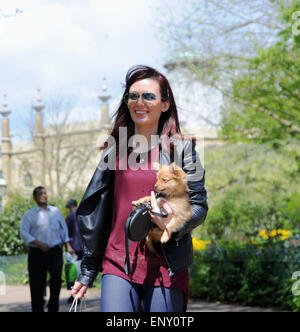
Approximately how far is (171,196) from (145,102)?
0.60 m

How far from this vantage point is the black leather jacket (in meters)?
2.90

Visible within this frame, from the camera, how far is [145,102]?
10.5ft

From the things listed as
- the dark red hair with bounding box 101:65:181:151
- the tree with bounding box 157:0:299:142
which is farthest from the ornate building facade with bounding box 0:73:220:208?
the dark red hair with bounding box 101:65:181:151

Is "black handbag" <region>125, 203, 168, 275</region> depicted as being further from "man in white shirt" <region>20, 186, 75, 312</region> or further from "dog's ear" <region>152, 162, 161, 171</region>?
"man in white shirt" <region>20, 186, 75, 312</region>


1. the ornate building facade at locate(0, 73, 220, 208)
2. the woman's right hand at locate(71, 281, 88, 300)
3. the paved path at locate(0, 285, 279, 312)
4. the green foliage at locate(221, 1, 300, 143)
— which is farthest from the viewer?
the ornate building facade at locate(0, 73, 220, 208)

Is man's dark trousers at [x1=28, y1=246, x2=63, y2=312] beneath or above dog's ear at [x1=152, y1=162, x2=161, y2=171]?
beneath

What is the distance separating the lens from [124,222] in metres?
3.03

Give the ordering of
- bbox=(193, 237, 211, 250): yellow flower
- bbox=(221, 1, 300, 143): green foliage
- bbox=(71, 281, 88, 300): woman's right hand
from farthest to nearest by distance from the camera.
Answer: bbox=(221, 1, 300, 143): green foliage < bbox=(193, 237, 211, 250): yellow flower < bbox=(71, 281, 88, 300): woman's right hand

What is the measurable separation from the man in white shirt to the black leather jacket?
5.04 metres

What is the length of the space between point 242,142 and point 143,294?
525 inches

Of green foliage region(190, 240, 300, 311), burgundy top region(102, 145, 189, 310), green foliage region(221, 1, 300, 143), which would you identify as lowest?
green foliage region(190, 240, 300, 311)

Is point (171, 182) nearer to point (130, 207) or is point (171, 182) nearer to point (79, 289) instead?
point (130, 207)

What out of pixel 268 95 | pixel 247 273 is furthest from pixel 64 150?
pixel 247 273
